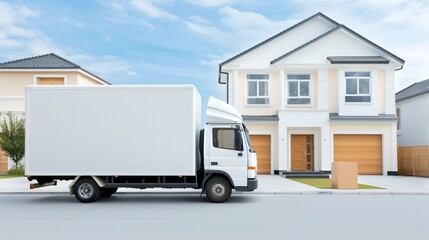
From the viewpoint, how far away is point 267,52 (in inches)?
1014

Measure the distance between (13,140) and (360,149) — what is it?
21767 millimetres

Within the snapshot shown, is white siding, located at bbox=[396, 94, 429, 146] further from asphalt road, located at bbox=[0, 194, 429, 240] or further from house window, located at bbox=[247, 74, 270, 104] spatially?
asphalt road, located at bbox=[0, 194, 429, 240]

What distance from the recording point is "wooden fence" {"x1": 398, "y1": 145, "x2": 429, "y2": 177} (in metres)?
24.0

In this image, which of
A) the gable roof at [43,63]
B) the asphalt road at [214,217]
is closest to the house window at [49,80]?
the gable roof at [43,63]

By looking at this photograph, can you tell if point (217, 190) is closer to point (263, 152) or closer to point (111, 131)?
point (111, 131)

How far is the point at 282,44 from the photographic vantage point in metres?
26.3

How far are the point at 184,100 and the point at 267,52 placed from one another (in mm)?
14745

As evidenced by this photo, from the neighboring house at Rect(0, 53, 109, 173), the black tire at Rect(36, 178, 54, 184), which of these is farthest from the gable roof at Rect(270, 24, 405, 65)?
the black tire at Rect(36, 178, 54, 184)

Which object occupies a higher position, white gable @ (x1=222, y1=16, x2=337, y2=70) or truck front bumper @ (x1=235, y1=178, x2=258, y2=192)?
white gable @ (x1=222, y1=16, x2=337, y2=70)

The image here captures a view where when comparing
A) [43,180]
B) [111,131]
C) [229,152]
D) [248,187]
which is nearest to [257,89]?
[229,152]

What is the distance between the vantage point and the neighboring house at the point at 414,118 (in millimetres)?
27953

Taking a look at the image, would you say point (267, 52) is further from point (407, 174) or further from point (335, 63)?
point (407, 174)

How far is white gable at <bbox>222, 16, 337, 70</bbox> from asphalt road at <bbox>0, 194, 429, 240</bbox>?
12.6m

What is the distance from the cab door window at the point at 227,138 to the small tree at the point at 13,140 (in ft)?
55.8
